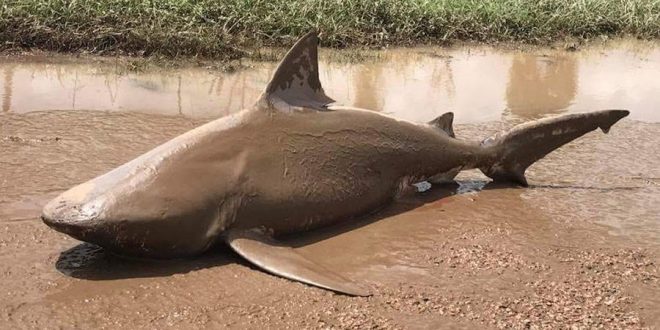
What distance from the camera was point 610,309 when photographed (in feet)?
14.5

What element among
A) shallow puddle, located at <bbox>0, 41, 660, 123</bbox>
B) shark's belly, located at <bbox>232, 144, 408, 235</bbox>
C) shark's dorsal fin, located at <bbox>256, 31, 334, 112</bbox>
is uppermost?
shark's dorsal fin, located at <bbox>256, 31, 334, 112</bbox>

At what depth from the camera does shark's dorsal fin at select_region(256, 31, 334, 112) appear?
4965 mm

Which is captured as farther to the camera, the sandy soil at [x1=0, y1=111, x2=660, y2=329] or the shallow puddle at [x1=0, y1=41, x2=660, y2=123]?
the shallow puddle at [x1=0, y1=41, x2=660, y2=123]

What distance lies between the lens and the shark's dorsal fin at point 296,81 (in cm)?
496

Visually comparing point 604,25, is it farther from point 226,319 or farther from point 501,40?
point 226,319

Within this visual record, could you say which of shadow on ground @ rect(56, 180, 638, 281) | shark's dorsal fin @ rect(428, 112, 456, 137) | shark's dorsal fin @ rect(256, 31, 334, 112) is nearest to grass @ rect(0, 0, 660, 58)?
shark's dorsal fin @ rect(428, 112, 456, 137)

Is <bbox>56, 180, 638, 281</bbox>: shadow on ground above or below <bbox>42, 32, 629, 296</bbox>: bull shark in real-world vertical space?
below

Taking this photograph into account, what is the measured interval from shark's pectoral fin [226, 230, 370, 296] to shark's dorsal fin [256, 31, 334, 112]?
2.88 ft

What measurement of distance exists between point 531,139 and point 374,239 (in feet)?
6.03

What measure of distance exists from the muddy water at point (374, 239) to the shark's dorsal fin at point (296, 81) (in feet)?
2.92

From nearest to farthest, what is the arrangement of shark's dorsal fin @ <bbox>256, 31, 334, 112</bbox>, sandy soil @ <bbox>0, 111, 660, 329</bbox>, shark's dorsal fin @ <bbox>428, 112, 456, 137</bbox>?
sandy soil @ <bbox>0, 111, 660, 329</bbox>
shark's dorsal fin @ <bbox>256, 31, 334, 112</bbox>
shark's dorsal fin @ <bbox>428, 112, 456, 137</bbox>

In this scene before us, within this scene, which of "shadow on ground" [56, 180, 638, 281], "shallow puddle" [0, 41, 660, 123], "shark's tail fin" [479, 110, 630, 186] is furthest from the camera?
"shallow puddle" [0, 41, 660, 123]

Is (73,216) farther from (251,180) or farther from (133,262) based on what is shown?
(251,180)

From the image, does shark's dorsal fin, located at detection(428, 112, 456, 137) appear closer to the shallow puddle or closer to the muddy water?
the muddy water
